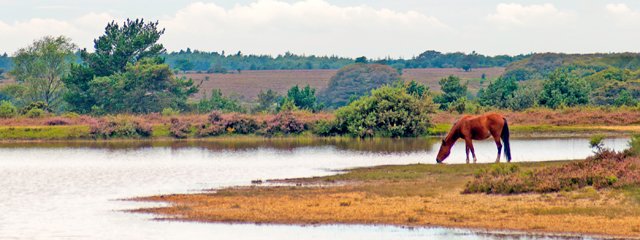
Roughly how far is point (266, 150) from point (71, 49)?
59562 mm

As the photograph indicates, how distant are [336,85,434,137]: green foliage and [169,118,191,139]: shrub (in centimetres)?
1054

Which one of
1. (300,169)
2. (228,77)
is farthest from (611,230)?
(228,77)

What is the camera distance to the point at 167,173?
4338cm

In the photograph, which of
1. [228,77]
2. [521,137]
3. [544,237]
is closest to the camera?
[544,237]

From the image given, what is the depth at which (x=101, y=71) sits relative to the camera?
9562cm

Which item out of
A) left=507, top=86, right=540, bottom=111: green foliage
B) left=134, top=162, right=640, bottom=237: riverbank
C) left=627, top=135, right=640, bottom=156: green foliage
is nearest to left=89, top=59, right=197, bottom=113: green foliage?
left=507, top=86, right=540, bottom=111: green foliage

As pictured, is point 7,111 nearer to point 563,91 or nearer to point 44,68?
point 44,68

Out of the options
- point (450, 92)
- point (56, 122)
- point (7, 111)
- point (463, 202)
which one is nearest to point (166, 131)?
point (56, 122)

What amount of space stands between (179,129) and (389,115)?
1379 centimetres

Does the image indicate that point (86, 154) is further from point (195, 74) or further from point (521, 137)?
point (195, 74)

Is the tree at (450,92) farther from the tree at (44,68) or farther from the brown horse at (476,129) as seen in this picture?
the brown horse at (476,129)

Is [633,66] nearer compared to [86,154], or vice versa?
[86,154]

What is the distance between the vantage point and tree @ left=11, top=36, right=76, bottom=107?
10775 cm

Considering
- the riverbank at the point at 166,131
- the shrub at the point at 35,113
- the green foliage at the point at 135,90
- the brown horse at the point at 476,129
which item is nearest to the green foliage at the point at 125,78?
the green foliage at the point at 135,90
